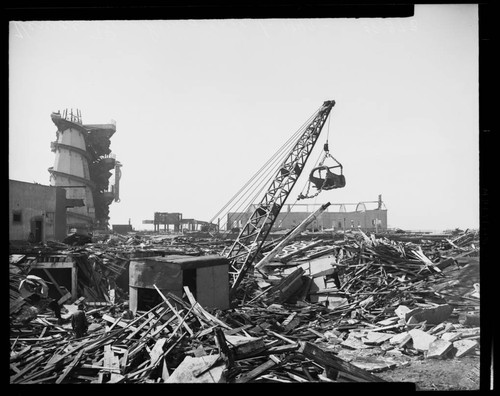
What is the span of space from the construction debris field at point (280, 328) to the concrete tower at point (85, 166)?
23774 millimetres

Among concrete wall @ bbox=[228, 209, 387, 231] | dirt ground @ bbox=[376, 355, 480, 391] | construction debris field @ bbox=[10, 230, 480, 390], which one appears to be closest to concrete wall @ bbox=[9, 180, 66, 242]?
construction debris field @ bbox=[10, 230, 480, 390]

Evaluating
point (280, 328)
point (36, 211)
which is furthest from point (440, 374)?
point (36, 211)

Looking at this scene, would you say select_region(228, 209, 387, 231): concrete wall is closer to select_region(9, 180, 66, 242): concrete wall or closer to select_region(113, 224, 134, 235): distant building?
select_region(113, 224, 134, 235): distant building

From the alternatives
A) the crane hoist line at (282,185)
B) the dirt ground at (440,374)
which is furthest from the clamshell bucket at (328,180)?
the dirt ground at (440,374)

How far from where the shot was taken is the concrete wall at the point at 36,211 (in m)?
20.6

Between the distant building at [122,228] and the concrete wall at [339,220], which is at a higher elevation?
the concrete wall at [339,220]

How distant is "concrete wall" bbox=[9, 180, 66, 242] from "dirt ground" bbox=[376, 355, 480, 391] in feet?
65.0

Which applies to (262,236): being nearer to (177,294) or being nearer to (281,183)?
(281,183)

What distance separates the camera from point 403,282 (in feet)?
43.9

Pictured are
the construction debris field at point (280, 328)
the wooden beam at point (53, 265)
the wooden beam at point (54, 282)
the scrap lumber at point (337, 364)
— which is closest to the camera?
the scrap lumber at point (337, 364)

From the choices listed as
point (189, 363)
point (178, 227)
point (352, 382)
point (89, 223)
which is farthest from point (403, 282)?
point (89, 223)

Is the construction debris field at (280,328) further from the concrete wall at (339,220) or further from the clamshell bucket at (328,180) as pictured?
the concrete wall at (339,220)

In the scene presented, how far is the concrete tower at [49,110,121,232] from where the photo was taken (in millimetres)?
38084
